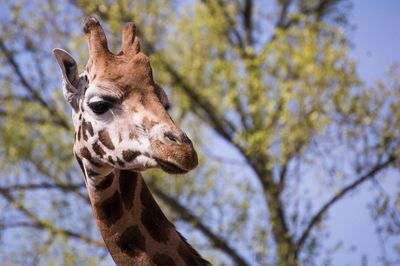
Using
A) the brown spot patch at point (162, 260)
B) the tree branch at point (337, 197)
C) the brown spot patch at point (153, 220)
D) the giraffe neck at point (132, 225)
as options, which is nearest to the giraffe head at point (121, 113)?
the giraffe neck at point (132, 225)

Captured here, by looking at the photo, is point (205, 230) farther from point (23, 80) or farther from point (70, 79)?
point (70, 79)

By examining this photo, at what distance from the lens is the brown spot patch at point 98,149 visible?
4.61m

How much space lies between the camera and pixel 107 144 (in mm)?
4566

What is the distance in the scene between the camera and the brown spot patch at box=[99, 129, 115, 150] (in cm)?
454

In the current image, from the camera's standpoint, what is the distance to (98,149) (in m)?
4.63

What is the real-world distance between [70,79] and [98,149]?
61 cm

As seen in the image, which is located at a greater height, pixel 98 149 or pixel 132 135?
pixel 98 149

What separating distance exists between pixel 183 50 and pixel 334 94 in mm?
4715

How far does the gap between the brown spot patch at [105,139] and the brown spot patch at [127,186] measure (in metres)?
0.38

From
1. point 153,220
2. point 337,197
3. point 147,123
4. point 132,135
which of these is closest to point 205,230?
point 337,197

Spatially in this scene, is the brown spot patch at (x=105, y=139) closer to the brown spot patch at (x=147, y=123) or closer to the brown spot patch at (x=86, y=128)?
the brown spot patch at (x=86, y=128)

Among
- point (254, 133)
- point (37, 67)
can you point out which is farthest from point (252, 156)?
point (37, 67)

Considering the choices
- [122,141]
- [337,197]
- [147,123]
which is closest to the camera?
[147,123]

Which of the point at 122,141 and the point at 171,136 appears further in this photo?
the point at 122,141
